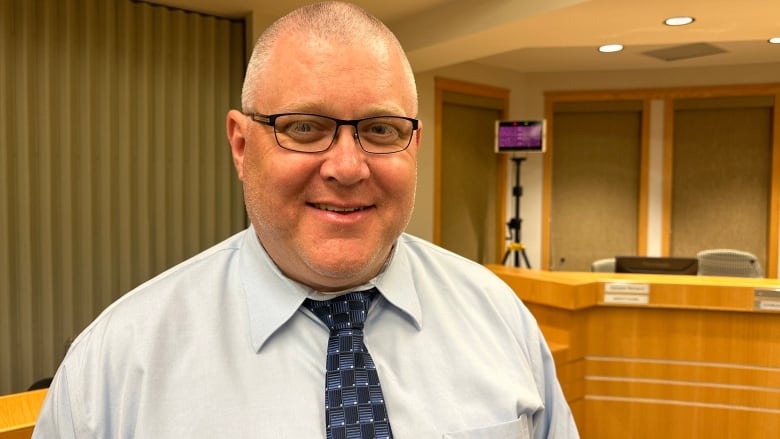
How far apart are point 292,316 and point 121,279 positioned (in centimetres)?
332

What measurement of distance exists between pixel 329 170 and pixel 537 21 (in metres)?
2.99

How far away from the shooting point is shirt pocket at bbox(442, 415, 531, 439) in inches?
40.1

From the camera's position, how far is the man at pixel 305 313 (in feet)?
3.07

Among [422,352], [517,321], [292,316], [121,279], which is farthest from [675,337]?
[121,279]

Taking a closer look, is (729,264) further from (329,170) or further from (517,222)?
(329,170)

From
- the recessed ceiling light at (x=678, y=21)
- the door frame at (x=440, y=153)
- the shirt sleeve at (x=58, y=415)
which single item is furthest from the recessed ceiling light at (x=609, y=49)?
the shirt sleeve at (x=58, y=415)

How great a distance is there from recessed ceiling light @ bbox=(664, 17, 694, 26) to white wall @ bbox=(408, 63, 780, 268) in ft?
7.36

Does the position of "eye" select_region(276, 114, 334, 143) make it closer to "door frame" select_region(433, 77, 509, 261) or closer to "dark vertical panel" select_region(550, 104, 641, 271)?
"door frame" select_region(433, 77, 509, 261)

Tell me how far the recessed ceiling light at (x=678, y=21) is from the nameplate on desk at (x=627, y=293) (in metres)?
1.66

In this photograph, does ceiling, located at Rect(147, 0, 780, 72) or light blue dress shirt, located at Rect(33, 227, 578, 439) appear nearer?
light blue dress shirt, located at Rect(33, 227, 578, 439)

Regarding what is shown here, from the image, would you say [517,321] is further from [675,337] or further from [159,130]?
[159,130]

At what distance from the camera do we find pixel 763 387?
2.96 m

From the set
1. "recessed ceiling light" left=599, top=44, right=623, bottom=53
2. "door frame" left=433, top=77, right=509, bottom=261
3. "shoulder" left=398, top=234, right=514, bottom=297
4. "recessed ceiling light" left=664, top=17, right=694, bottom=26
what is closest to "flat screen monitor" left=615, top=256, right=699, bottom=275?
"recessed ceiling light" left=664, top=17, right=694, bottom=26

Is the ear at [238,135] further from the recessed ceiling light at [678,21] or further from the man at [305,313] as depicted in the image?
the recessed ceiling light at [678,21]
